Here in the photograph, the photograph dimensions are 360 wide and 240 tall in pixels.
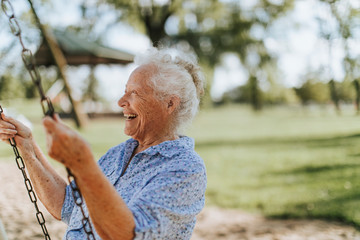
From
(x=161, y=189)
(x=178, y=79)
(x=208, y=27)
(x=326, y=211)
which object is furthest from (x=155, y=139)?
(x=208, y=27)

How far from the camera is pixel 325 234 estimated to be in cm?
436

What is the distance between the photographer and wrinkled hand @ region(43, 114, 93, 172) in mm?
1179

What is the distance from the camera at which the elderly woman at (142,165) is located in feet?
4.05

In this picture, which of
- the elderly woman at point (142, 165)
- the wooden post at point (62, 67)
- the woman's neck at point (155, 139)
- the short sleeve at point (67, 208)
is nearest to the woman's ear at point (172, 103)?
the elderly woman at point (142, 165)

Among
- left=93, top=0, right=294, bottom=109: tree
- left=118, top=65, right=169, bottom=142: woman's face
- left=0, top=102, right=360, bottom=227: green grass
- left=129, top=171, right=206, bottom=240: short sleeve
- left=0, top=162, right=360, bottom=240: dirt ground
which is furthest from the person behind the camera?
left=93, top=0, right=294, bottom=109: tree

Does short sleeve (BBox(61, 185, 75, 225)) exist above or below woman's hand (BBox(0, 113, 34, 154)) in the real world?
below

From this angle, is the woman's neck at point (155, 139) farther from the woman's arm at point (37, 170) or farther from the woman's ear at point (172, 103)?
the woman's arm at point (37, 170)

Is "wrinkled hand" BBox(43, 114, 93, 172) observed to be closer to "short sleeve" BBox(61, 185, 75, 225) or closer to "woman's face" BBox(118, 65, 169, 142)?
"woman's face" BBox(118, 65, 169, 142)

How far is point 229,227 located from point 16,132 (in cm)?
342

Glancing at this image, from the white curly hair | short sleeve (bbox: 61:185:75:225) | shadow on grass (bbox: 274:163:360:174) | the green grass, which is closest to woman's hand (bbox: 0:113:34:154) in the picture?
short sleeve (bbox: 61:185:75:225)

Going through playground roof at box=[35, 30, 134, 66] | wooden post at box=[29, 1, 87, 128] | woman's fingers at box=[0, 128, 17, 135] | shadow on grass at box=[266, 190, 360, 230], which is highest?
playground roof at box=[35, 30, 134, 66]

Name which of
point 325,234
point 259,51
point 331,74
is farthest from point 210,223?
point 259,51

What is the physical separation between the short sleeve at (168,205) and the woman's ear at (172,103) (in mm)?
411

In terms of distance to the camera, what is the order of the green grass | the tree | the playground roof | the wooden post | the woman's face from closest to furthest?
the woman's face → the green grass → the wooden post → the playground roof → the tree
